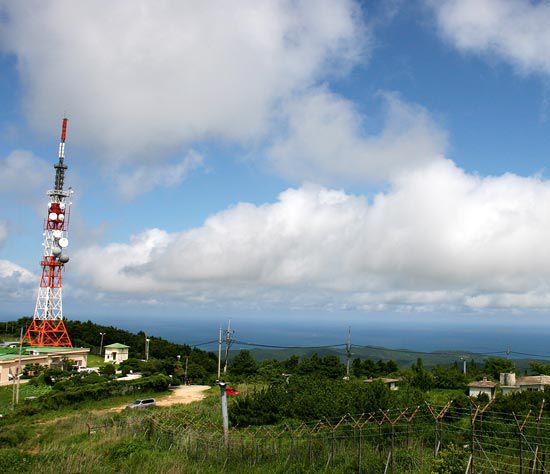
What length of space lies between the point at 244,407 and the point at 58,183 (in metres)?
33.0

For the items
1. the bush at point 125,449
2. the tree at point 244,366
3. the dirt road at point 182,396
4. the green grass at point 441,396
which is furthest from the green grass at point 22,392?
the green grass at point 441,396

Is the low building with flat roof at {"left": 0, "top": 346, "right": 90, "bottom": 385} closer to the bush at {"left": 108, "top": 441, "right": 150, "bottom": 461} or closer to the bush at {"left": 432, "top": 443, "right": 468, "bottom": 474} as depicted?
the bush at {"left": 108, "top": 441, "right": 150, "bottom": 461}

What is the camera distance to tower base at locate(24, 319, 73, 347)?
45.7m

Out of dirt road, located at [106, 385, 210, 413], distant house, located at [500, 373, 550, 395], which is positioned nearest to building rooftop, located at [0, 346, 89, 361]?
dirt road, located at [106, 385, 210, 413]

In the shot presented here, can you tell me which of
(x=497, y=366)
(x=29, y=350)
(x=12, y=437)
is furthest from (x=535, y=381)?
(x=29, y=350)

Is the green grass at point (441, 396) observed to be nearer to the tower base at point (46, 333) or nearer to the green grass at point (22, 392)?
the green grass at point (22, 392)

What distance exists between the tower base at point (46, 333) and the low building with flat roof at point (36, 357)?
1.55 metres

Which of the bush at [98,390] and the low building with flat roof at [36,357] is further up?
the low building with flat roof at [36,357]

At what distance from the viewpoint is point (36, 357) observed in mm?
39625

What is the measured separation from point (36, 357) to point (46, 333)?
6723mm

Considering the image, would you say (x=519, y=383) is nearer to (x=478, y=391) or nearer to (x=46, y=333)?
(x=478, y=391)

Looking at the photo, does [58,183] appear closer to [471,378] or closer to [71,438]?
[71,438]

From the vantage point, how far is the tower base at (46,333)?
45.7 m

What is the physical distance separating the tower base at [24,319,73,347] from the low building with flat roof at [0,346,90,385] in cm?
155
